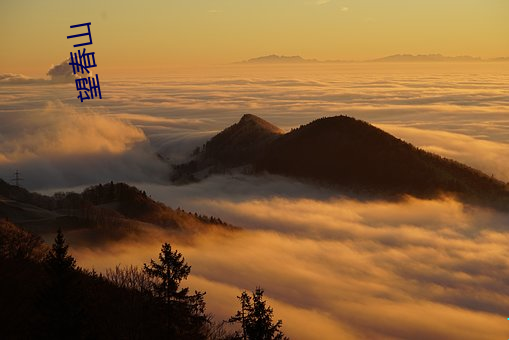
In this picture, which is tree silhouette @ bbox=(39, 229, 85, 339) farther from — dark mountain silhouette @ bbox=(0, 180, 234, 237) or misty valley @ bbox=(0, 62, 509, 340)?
dark mountain silhouette @ bbox=(0, 180, 234, 237)

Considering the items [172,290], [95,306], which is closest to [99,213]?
[95,306]

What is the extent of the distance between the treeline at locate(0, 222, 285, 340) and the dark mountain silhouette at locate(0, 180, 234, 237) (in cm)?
5190

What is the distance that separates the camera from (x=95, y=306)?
55906 millimetres

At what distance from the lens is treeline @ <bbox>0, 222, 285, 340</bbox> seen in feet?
117

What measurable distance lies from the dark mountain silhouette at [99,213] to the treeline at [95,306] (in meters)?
51.9

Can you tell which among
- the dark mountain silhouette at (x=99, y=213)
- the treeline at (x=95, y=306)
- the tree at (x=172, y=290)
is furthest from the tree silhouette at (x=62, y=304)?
the dark mountain silhouette at (x=99, y=213)

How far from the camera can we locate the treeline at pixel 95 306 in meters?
35.7

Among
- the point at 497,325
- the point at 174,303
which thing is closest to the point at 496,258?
the point at 497,325

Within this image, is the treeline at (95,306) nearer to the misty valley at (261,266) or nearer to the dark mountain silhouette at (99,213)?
the misty valley at (261,266)

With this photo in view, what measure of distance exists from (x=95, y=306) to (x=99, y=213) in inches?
3098

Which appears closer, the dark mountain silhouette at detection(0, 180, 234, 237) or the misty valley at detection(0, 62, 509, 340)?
the misty valley at detection(0, 62, 509, 340)

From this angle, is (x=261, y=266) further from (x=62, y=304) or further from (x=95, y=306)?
(x=62, y=304)

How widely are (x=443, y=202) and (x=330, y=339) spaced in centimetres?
12020

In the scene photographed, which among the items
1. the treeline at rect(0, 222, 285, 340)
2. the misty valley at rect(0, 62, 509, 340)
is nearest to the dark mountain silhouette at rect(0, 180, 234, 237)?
the misty valley at rect(0, 62, 509, 340)
